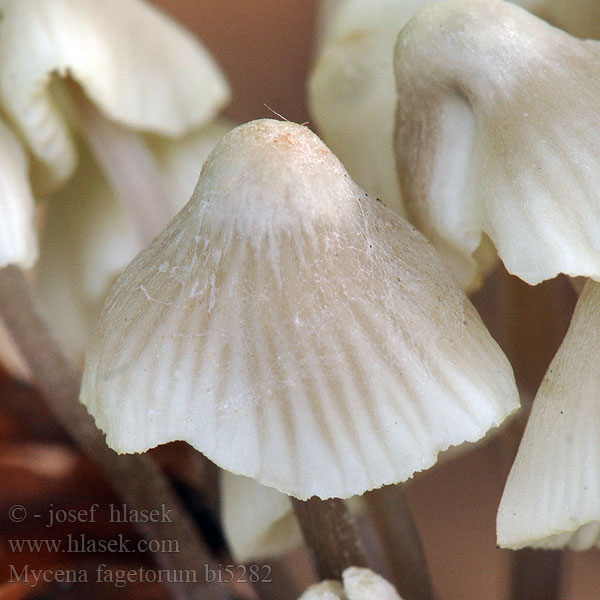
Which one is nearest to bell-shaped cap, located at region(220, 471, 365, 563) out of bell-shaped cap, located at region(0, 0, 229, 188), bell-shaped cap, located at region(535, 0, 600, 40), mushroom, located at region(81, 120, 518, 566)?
mushroom, located at region(81, 120, 518, 566)

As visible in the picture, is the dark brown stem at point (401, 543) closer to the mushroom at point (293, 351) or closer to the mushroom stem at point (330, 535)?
the mushroom stem at point (330, 535)

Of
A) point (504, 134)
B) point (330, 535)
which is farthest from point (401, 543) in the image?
point (504, 134)

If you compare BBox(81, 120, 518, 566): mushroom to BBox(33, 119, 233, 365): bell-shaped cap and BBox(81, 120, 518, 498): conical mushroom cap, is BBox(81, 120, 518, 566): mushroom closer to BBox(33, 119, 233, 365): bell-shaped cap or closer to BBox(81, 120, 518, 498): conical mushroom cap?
BBox(81, 120, 518, 498): conical mushroom cap

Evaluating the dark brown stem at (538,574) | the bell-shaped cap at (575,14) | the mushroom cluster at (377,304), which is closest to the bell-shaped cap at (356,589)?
the mushroom cluster at (377,304)

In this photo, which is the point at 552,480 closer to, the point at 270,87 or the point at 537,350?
the point at 537,350

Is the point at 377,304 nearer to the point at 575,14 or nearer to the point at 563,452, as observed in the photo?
the point at 563,452

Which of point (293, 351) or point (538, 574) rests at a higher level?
point (293, 351)
